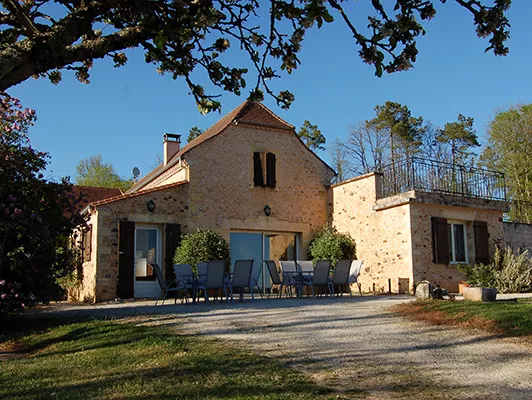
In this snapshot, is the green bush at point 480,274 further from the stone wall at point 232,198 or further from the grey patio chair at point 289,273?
the grey patio chair at point 289,273

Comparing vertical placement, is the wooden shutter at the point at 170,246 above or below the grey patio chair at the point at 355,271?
above

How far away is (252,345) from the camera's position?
6402mm

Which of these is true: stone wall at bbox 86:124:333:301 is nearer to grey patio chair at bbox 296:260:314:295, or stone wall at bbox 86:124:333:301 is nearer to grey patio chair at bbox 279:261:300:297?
grey patio chair at bbox 296:260:314:295

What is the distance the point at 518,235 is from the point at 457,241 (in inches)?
118

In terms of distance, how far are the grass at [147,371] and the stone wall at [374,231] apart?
346 inches

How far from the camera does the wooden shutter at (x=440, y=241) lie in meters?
15.0

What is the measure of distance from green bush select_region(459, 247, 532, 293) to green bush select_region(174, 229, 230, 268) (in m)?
6.58

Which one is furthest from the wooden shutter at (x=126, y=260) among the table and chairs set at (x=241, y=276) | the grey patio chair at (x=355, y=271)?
the grey patio chair at (x=355, y=271)

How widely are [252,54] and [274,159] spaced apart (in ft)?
37.6

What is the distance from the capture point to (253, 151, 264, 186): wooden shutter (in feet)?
55.4

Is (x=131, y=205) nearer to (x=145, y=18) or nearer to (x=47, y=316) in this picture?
(x=47, y=316)

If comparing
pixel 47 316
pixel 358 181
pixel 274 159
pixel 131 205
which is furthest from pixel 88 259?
pixel 358 181

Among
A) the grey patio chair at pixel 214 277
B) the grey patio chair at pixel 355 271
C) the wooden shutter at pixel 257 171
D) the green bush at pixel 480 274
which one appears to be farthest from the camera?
the wooden shutter at pixel 257 171

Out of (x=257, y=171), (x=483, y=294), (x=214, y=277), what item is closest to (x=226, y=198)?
(x=257, y=171)
